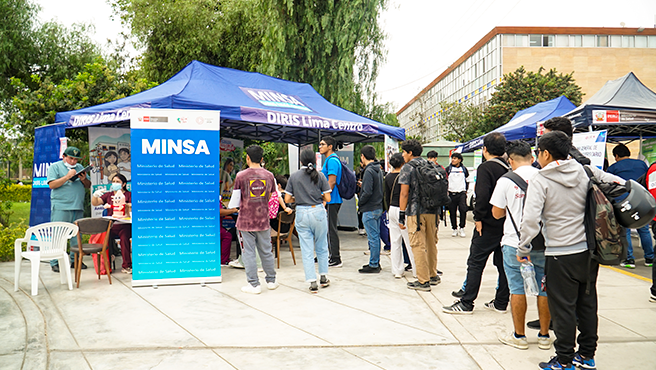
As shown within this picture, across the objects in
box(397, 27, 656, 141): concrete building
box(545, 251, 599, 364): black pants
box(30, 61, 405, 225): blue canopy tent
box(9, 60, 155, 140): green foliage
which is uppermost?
box(397, 27, 656, 141): concrete building

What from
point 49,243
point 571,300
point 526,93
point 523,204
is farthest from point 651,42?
point 49,243

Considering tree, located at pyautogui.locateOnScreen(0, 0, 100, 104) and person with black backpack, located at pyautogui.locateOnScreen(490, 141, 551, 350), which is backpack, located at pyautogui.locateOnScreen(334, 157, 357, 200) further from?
Answer: tree, located at pyautogui.locateOnScreen(0, 0, 100, 104)

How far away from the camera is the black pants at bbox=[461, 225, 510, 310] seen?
464cm

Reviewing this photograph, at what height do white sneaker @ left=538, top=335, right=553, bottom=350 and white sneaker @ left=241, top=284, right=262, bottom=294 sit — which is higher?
white sneaker @ left=241, top=284, right=262, bottom=294

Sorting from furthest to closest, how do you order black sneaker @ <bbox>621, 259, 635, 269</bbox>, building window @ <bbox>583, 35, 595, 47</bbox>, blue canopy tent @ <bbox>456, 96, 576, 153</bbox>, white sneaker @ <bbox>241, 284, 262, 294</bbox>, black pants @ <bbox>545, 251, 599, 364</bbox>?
building window @ <bbox>583, 35, 595, 47</bbox>, blue canopy tent @ <bbox>456, 96, 576, 153</bbox>, black sneaker @ <bbox>621, 259, 635, 269</bbox>, white sneaker @ <bbox>241, 284, 262, 294</bbox>, black pants @ <bbox>545, 251, 599, 364</bbox>

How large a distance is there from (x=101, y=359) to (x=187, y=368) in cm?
78

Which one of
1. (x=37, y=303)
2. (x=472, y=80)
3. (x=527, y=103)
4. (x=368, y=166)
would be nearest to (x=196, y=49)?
(x=368, y=166)

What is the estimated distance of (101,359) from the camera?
3.71 metres

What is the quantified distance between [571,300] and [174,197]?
489cm

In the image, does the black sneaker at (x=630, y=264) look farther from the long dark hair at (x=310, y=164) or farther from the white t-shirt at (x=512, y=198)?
the long dark hair at (x=310, y=164)

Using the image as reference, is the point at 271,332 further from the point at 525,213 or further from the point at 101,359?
the point at 525,213

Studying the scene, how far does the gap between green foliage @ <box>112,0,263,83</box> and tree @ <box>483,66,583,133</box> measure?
21481mm

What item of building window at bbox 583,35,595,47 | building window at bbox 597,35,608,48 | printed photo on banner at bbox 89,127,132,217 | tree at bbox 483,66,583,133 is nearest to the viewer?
printed photo on banner at bbox 89,127,132,217

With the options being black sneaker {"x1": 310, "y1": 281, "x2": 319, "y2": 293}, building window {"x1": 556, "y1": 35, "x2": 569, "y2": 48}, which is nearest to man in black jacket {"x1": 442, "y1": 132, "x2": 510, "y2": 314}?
black sneaker {"x1": 310, "y1": 281, "x2": 319, "y2": 293}
